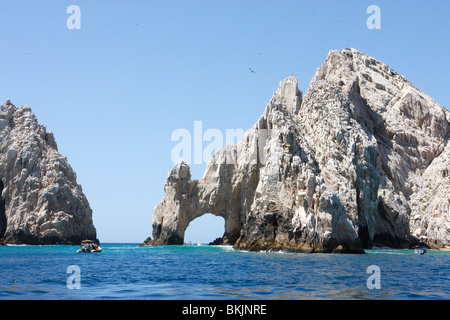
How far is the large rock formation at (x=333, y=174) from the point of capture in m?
69.7

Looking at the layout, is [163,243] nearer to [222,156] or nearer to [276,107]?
[222,156]

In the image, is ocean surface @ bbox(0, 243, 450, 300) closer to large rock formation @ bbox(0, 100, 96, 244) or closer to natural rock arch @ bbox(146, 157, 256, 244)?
natural rock arch @ bbox(146, 157, 256, 244)

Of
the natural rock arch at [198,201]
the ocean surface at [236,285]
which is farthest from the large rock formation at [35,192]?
Result: the ocean surface at [236,285]

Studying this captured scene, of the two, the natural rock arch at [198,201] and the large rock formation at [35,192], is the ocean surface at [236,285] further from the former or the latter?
the large rock formation at [35,192]

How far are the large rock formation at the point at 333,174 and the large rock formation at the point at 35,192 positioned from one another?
22.9 meters

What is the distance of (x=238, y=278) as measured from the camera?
31.8m

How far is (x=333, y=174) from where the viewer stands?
76062mm

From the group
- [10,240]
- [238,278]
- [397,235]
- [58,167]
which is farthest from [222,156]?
[238,278]

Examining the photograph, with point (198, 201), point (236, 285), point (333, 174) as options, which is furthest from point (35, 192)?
point (236, 285)

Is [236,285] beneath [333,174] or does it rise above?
beneath

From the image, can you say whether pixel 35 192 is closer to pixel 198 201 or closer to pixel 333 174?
pixel 198 201

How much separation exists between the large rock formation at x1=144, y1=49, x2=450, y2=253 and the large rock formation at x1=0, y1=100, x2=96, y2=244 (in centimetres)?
2291

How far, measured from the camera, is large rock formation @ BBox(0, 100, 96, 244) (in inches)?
4621

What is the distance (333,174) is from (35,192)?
258ft
